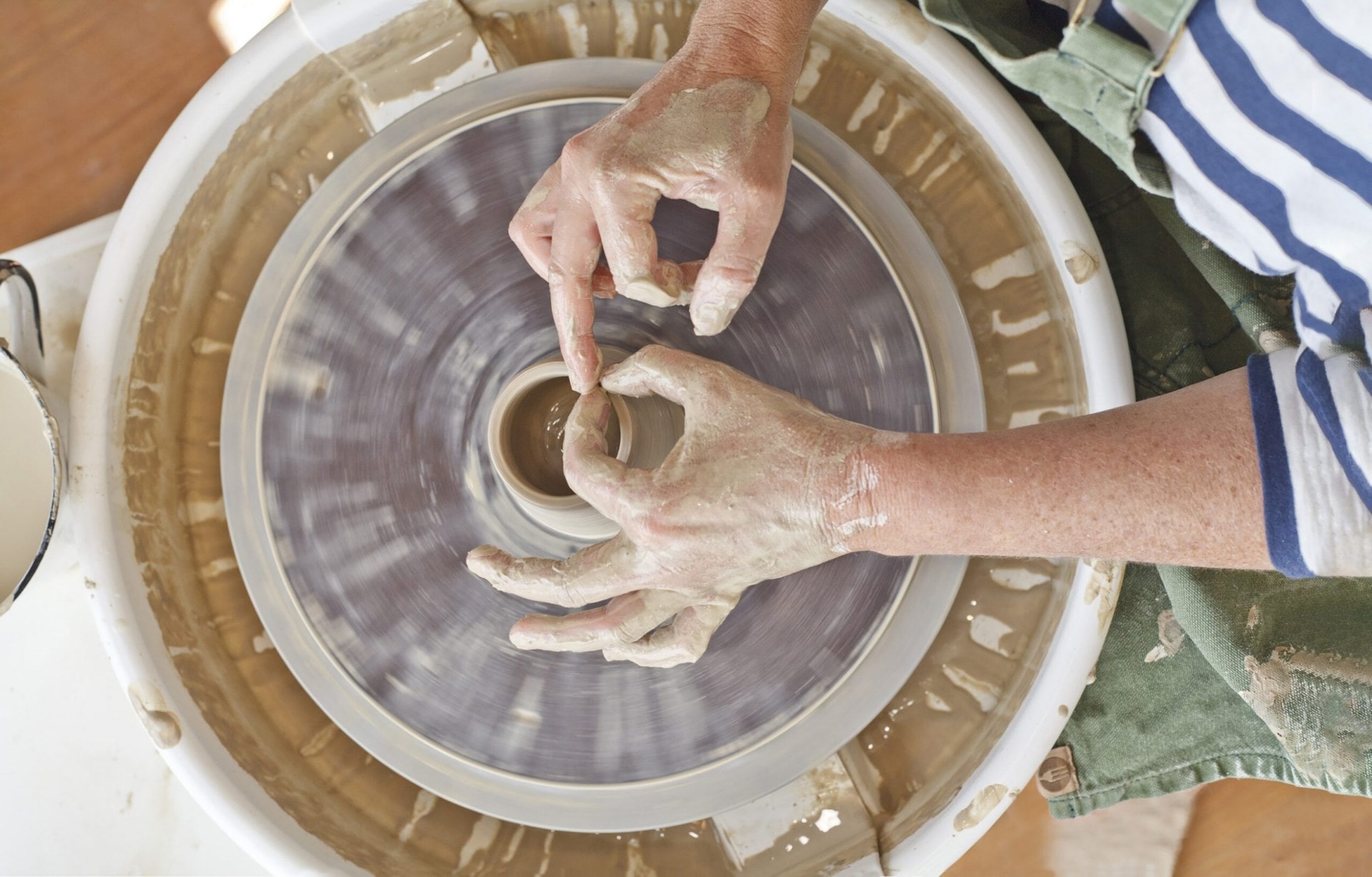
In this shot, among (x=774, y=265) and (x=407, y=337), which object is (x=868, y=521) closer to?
(x=774, y=265)

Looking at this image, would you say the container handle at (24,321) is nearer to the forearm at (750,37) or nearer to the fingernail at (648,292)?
the fingernail at (648,292)

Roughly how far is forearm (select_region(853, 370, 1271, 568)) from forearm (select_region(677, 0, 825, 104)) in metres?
0.50

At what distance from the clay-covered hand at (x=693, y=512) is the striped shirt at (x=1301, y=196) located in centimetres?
39

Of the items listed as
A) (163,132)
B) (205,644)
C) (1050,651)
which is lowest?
(1050,651)

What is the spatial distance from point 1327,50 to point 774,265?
644 millimetres

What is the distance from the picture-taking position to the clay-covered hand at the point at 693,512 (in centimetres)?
95

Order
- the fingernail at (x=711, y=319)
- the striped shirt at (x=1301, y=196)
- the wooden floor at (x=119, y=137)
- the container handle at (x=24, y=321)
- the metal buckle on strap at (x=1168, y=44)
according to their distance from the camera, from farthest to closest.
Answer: the wooden floor at (x=119, y=137)
the container handle at (x=24, y=321)
the fingernail at (x=711, y=319)
the metal buckle on strap at (x=1168, y=44)
the striped shirt at (x=1301, y=196)

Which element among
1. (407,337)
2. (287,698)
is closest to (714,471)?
(407,337)

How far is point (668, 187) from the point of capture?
100cm

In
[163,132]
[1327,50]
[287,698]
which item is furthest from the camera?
[163,132]

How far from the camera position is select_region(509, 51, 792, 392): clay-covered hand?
99 centimetres

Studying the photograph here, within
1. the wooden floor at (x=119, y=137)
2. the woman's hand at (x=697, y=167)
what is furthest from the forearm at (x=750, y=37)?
the wooden floor at (x=119, y=137)

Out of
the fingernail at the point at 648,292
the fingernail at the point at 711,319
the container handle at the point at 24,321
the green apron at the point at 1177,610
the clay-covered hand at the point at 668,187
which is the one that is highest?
the container handle at the point at 24,321

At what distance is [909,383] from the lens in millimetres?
1191
